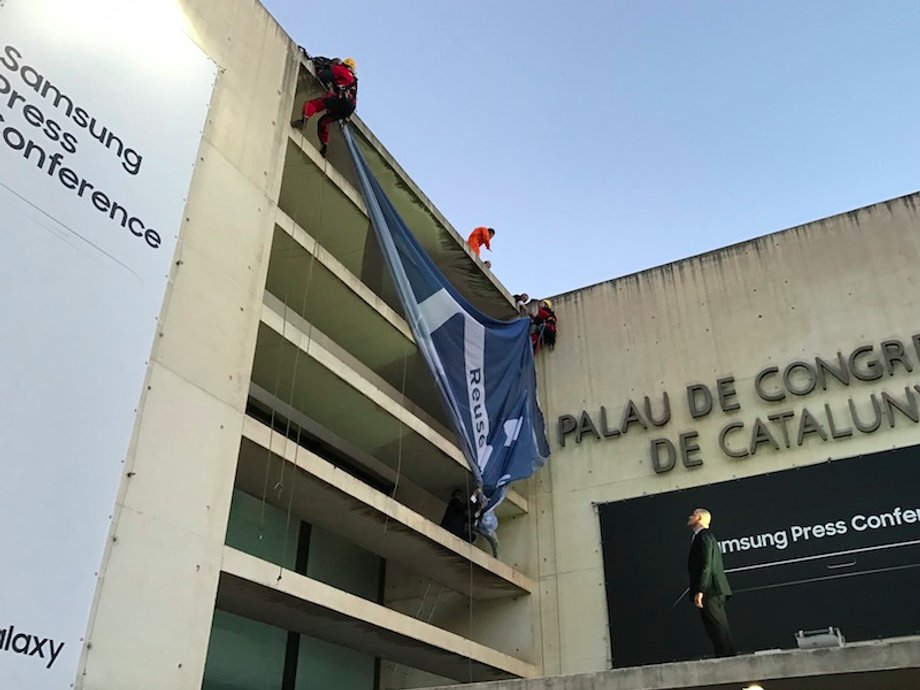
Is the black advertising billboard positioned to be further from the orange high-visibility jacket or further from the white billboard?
the white billboard

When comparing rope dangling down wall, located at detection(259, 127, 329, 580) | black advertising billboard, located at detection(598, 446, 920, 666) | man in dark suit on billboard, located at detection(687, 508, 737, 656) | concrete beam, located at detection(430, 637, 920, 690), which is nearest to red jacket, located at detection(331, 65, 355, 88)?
rope dangling down wall, located at detection(259, 127, 329, 580)

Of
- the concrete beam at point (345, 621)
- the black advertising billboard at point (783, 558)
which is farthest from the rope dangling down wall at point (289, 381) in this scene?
the black advertising billboard at point (783, 558)

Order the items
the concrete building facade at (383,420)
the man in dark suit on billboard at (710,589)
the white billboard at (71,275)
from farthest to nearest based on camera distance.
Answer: the man in dark suit on billboard at (710,589), the concrete building facade at (383,420), the white billboard at (71,275)

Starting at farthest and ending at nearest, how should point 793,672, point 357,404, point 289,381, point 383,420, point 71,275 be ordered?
point 383,420
point 357,404
point 289,381
point 71,275
point 793,672

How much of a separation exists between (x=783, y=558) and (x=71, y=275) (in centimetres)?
1160

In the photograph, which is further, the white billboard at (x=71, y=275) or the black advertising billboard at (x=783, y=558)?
the black advertising billboard at (x=783, y=558)

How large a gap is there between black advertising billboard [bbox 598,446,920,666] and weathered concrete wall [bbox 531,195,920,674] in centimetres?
35

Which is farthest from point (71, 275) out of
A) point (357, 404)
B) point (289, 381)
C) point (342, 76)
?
point (342, 76)

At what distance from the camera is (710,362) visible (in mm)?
16516

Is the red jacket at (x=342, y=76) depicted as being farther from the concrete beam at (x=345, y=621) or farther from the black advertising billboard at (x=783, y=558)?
the black advertising billboard at (x=783, y=558)

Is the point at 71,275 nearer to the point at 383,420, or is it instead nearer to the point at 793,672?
the point at 383,420

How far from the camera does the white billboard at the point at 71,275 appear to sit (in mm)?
7676

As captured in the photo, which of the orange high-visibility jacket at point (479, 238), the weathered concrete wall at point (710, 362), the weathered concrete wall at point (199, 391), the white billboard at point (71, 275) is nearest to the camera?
the white billboard at point (71, 275)

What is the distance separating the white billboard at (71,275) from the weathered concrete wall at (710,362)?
9479mm
